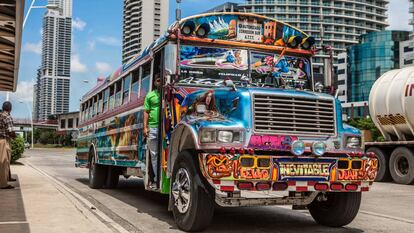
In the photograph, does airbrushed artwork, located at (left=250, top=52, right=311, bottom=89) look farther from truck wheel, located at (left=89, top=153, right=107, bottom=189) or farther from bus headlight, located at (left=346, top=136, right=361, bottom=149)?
truck wheel, located at (left=89, top=153, right=107, bottom=189)

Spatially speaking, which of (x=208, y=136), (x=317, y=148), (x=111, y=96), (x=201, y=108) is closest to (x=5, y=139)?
(x=111, y=96)

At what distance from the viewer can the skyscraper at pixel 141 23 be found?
39.3 m

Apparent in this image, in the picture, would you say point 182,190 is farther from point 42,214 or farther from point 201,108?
point 42,214

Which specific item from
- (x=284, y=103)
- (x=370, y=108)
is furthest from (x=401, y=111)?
(x=284, y=103)

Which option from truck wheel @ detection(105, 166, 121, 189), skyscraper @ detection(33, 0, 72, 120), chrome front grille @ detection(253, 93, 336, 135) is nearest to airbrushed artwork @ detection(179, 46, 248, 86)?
chrome front grille @ detection(253, 93, 336, 135)

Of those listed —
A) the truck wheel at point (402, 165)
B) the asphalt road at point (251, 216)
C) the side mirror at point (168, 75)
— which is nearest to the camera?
the asphalt road at point (251, 216)

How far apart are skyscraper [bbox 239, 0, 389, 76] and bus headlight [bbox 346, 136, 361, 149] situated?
143719 mm

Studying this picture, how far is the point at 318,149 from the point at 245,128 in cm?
97

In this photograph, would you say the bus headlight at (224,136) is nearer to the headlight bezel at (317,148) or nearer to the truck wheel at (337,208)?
the headlight bezel at (317,148)

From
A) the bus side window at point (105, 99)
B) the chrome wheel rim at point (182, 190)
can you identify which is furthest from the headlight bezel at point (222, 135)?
the bus side window at point (105, 99)

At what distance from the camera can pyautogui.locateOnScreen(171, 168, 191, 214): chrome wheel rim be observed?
649 centimetres

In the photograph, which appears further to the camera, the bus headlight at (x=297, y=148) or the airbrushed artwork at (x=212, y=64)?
the airbrushed artwork at (x=212, y=64)

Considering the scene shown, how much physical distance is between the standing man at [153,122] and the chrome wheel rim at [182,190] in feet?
3.50

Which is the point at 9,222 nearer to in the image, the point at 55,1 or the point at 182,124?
the point at 182,124
